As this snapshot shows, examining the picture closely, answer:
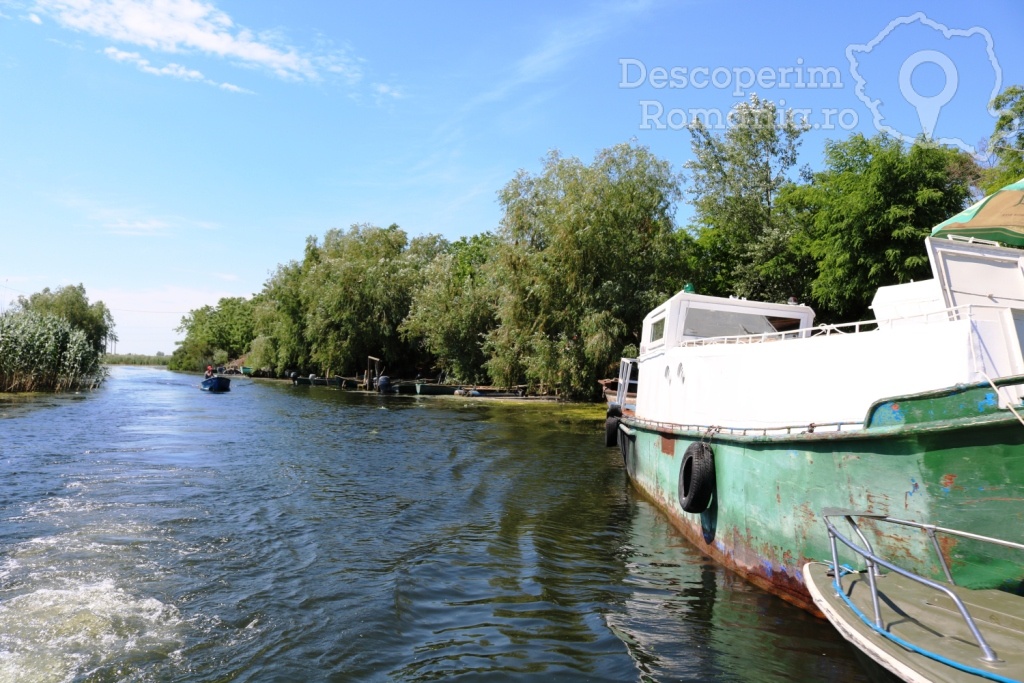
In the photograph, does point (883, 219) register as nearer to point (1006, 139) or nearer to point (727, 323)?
point (1006, 139)

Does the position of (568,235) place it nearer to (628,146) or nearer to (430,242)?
(628,146)

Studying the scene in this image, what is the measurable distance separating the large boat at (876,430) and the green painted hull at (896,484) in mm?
11

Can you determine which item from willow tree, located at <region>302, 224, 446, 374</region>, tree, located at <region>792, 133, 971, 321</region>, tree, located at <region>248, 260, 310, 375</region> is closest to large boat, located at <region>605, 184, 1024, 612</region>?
tree, located at <region>792, 133, 971, 321</region>

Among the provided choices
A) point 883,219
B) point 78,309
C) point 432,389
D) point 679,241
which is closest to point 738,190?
point 679,241

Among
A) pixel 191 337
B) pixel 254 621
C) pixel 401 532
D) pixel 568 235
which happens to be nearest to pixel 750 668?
pixel 254 621

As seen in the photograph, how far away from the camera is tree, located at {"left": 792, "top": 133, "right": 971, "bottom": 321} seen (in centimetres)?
2717

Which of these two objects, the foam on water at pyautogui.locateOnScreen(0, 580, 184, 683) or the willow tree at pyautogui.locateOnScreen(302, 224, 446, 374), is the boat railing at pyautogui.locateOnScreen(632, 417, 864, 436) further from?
the willow tree at pyautogui.locateOnScreen(302, 224, 446, 374)

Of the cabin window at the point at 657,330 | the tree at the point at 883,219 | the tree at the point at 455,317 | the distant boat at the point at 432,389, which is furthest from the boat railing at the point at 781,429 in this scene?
the distant boat at the point at 432,389

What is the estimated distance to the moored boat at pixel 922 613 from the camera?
4.39 metres

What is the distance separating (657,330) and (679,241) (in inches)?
999

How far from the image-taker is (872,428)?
6.00 metres

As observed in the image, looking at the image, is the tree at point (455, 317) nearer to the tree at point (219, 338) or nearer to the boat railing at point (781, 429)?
the boat railing at point (781, 429)

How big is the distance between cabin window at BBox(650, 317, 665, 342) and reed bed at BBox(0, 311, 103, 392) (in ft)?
121

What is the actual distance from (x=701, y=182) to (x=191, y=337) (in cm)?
11537
